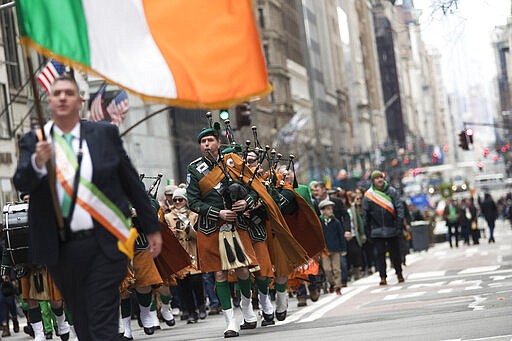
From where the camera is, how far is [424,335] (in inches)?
460

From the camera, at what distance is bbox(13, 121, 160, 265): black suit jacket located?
7.77 m

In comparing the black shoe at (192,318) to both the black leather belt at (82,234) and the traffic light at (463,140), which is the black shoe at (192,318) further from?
the traffic light at (463,140)

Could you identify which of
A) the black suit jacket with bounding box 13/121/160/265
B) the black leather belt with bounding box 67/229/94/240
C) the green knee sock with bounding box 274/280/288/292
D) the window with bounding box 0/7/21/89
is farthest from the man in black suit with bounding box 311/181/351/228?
the window with bounding box 0/7/21/89

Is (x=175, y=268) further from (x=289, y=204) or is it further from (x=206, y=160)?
(x=206, y=160)

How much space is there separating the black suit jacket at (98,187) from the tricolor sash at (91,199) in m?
0.04

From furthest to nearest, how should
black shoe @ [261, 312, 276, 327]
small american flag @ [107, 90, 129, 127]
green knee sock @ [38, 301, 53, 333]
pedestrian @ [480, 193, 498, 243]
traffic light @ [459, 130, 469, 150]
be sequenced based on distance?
traffic light @ [459, 130, 469, 150] < pedestrian @ [480, 193, 498, 243] < small american flag @ [107, 90, 129, 127] < green knee sock @ [38, 301, 53, 333] < black shoe @ [261, 312, 276, 327]

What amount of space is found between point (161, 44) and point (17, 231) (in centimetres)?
796

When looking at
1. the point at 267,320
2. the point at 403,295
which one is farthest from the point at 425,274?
the point at 267,320

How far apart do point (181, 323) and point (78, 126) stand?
39.1ft

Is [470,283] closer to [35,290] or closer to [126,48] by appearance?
[35,290]

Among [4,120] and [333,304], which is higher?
[4,120]

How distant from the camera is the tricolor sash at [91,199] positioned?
777 centimetres

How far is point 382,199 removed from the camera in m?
24.2

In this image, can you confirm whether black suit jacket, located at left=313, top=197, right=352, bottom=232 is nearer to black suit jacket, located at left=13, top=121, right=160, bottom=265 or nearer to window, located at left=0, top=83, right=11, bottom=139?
black suit jacket, located at left=13, top=121, right=160, bottom=265
